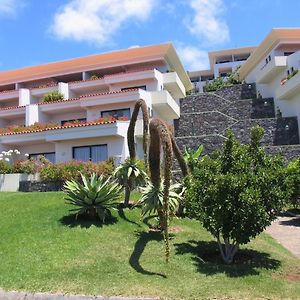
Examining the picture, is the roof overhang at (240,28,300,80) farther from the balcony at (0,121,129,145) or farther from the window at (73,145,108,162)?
the window at (73,145,108,162)

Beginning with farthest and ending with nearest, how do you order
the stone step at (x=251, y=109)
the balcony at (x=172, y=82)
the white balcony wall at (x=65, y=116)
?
the stone step at (x=251, y=109) → the balcony at (x=172, y=82) → the white balcony wall at (x=65, y=116)

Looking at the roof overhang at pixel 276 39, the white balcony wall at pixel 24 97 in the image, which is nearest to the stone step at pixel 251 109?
the roof overhang at pixel 276 39

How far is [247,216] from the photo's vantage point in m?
9.91

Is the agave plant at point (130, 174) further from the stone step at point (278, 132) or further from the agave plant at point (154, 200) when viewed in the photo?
the stone step at point (278, 132)

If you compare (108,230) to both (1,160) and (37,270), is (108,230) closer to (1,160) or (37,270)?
(37,270)

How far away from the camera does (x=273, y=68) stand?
3534cm

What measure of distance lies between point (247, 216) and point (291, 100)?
25787 millimetres

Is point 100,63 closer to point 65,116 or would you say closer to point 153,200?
point 65,116

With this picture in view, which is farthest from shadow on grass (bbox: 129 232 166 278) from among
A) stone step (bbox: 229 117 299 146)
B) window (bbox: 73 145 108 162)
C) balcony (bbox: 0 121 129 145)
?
stone step (bbox: 229 117 299 146)

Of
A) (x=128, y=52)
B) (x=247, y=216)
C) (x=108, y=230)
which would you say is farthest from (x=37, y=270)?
(x=128, y=52)

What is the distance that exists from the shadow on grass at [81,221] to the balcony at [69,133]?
12052 mm

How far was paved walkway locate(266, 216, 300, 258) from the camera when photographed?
1365 cm

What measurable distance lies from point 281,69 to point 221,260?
90.9 ft

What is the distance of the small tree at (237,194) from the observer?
9.98 meters
